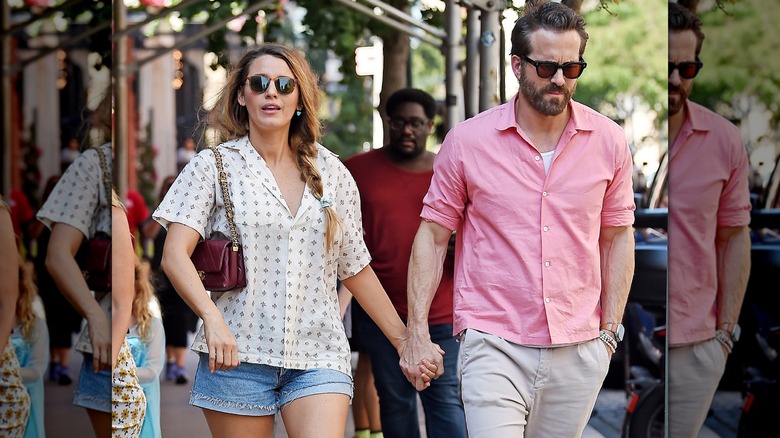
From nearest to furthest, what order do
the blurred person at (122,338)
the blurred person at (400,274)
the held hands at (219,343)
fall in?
the held hands at (219,343) → the blurred person at (122,338) → the blurred person at (400,274)

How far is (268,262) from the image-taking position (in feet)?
14.4

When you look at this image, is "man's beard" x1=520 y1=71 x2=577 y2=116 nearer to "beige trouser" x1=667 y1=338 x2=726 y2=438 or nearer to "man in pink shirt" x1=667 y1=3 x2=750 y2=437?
"man in pink shirt" x1=667 y1=3 x2=750 y2=437

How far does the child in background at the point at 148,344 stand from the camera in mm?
5215

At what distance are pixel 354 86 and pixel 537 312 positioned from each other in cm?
520

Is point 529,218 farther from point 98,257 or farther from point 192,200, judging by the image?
point 98,257

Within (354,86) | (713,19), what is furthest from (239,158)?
(354,86)

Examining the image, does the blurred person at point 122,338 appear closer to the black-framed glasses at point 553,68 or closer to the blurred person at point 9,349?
the blurred person at point 9,349

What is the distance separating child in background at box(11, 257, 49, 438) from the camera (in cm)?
547

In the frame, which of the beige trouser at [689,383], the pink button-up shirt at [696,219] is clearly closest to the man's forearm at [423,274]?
the pink button-up shirt at [696,219]

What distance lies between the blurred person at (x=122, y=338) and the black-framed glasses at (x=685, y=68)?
238 centimetres

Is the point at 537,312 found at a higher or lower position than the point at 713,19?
lower

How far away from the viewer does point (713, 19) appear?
5719mm

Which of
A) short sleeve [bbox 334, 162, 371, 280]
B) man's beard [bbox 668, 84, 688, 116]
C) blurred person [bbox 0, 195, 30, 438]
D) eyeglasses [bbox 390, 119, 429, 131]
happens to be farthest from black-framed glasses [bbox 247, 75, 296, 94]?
man's beard [bbox 668, 84, 688, 116]

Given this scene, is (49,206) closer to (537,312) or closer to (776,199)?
(537,312)
